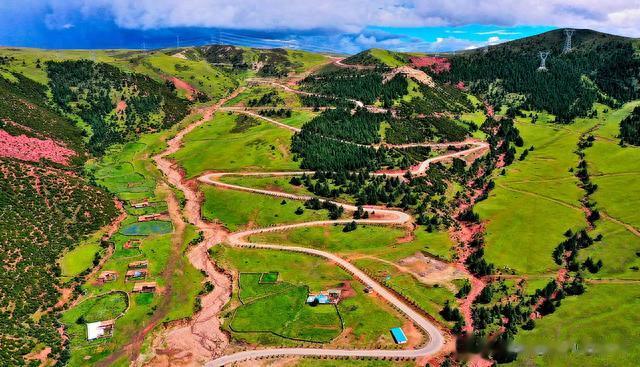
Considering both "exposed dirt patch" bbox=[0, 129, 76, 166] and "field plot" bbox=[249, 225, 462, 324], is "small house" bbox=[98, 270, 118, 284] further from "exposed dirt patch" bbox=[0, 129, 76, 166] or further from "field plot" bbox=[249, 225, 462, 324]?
"exposed dirt patch" bbox=[0, 129, 76, 166]

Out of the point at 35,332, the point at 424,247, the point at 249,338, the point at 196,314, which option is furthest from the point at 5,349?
the point at 424,247

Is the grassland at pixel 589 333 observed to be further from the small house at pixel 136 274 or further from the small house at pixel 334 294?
the small house at pixel 136 274

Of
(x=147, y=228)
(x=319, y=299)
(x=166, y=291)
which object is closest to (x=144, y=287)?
(x=166, y=291)

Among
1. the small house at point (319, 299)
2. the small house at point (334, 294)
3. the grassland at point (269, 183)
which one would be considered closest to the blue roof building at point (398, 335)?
the small house at point (334, 294)

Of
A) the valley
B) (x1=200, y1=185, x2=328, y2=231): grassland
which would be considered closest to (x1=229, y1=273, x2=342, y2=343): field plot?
the valley

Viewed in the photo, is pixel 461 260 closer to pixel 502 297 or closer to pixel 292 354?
pixel 502 297

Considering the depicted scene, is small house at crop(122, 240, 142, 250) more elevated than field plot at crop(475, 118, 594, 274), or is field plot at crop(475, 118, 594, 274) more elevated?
field plot at crop(475, 118, 594, 274)

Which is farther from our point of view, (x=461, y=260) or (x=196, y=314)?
(x=461, y=260)
